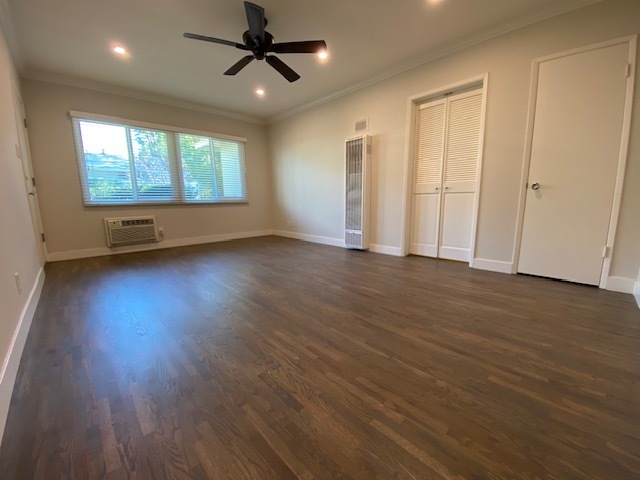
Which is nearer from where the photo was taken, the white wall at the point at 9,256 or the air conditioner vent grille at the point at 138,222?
the white wall at the point at 9,256

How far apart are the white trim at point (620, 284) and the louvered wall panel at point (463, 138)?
1.69 meters

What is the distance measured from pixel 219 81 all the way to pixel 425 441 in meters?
4.89

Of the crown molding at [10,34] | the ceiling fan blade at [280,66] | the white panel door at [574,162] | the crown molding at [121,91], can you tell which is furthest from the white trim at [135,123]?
the white panel door at [574,162]

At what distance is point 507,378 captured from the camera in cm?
133

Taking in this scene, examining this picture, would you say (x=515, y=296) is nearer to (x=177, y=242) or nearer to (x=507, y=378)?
(x=507, y=378)

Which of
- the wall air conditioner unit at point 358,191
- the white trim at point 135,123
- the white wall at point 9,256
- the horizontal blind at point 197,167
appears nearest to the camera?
the white wall at point 9,256

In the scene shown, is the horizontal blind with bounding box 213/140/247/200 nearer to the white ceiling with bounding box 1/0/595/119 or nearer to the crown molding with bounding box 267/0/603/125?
the white ceiling with bounding box 1/0/595/119

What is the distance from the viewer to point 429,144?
3.75 metres

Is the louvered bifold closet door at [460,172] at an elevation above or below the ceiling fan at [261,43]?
below

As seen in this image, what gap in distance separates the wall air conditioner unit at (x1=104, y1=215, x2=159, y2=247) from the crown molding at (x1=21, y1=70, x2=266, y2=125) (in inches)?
81.8

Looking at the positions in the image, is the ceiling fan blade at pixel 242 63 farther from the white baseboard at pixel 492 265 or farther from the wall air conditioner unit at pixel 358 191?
the white baseboard at pixel 492 265

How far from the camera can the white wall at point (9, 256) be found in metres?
1.30

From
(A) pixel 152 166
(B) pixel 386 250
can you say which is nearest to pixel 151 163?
(A) pixel 152 166

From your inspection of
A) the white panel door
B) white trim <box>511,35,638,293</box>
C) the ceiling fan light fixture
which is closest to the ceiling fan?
the ceiling fan light fixture
